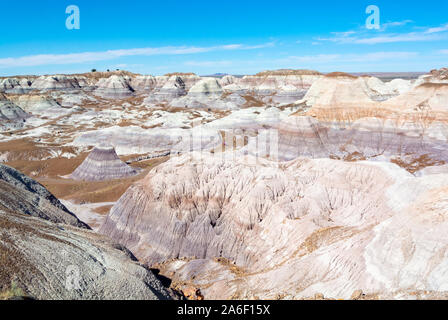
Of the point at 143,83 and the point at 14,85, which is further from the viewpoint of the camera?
the point at 143,83

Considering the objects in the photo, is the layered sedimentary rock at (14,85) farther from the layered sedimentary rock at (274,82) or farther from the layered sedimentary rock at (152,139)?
the layered sedimentary rock at (152,139)

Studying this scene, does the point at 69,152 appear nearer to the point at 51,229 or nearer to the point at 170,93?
the point at 51,229

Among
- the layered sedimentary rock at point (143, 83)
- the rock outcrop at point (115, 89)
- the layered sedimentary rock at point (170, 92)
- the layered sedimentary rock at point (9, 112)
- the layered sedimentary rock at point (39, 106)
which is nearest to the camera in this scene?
the layered sedimentary rock at point (9, 112)

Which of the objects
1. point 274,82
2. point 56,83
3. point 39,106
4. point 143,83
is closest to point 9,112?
point 39,106

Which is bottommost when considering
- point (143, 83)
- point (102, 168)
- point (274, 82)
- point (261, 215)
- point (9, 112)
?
point (261, 215)

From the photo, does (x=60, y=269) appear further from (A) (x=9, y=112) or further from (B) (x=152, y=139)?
(A) (x=9, y=112)

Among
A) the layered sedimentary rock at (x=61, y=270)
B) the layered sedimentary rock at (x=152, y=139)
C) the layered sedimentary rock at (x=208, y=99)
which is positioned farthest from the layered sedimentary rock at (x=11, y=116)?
the layered sedimentary rock at (x=61, y=270)

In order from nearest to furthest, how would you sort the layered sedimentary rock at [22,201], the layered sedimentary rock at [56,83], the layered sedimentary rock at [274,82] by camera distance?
the layered sedimentary rock at [22,201]
the layered sedimentary rock at [274,82]
the layered sedimentary rock at [56,83]
